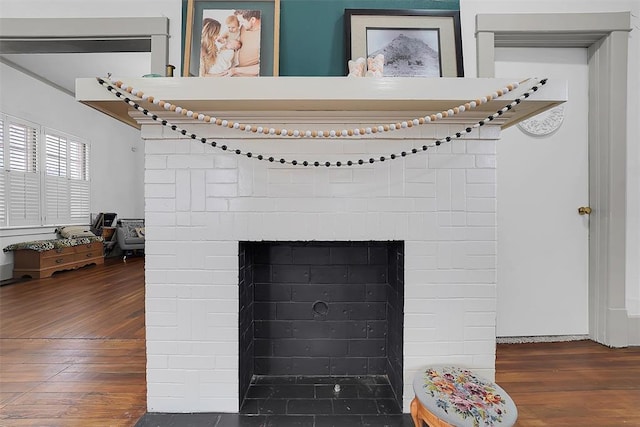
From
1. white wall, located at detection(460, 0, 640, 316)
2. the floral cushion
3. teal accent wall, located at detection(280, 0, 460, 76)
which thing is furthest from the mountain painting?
the floral cushion

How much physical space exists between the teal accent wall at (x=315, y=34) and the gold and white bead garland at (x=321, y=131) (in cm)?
61

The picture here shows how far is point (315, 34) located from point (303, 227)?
1128mm

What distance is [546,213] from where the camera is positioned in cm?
243

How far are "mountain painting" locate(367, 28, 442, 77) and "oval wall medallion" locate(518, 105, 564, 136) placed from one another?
3.21ft

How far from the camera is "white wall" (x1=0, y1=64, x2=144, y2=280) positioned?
4.60 meters

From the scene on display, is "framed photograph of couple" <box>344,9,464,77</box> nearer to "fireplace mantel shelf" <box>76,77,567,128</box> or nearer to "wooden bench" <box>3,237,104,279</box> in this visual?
"fireplace mantel shelf" <box>76,77,567,128</box>

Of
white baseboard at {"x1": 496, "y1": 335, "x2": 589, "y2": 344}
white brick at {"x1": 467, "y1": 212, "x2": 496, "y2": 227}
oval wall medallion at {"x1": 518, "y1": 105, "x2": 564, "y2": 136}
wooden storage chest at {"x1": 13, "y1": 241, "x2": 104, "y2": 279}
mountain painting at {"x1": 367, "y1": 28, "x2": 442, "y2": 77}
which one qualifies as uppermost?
mountain painting at {"x1": 367, "y1": 28, "x2": 442, "y2": 77}

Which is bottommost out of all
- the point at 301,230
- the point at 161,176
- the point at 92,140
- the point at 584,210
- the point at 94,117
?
the point at 301,230

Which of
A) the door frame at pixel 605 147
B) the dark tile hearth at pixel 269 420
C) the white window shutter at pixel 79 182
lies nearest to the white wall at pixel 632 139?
the door frame at pixel 605 147

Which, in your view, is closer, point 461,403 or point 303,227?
point 461,403

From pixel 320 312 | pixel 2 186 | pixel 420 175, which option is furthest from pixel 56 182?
pixel 420 175

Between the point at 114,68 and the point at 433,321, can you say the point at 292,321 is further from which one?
the point at 114,68

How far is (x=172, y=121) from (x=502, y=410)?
1.69 meters

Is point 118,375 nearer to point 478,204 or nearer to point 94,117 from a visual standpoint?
point 478,204
